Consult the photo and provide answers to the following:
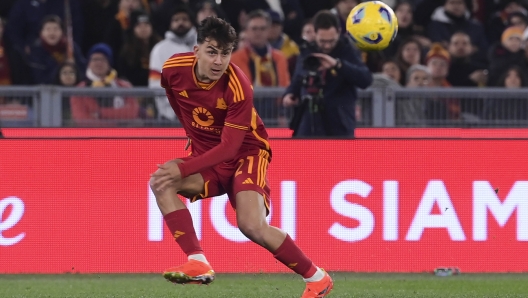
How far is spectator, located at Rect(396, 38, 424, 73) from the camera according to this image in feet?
41.4

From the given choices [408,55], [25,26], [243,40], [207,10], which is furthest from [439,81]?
[25,26]

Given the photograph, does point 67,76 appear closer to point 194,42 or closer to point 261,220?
point 194,42

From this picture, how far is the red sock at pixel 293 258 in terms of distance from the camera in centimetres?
678

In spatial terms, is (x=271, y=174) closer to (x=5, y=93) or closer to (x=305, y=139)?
(x=305, y=139)

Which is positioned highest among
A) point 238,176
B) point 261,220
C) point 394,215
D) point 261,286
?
point 238,176

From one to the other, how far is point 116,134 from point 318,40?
7.19ft

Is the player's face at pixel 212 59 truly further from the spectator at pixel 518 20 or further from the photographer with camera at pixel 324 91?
the spectator at pixel 518 20

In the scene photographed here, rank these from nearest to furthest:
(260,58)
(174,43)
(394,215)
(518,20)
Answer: (394,215) → (260,58) → (174,43) → (518,20)

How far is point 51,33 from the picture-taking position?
12.3 metres

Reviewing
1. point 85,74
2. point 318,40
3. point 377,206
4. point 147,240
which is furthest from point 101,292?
point 85,74

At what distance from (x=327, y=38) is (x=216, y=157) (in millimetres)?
3590

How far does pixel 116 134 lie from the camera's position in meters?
10.4

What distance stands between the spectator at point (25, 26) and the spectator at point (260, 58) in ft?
8.38

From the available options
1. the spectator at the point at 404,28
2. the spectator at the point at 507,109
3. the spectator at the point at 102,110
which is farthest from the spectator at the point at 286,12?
the spectator at the point at 507,109
